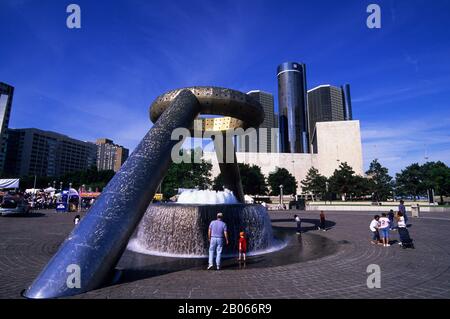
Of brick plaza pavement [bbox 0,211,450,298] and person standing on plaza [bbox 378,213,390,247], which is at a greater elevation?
person standing on plaza [bbox 378,213,390,247]

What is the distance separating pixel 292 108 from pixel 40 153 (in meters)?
149

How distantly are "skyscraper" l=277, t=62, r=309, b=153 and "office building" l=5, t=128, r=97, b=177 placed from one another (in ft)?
415

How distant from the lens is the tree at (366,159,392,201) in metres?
58.4

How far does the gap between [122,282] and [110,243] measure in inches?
34.6

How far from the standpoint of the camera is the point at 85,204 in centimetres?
4009

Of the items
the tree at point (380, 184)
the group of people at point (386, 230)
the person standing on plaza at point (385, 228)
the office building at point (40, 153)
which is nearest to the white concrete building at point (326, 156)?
the tree at point (380, 184)

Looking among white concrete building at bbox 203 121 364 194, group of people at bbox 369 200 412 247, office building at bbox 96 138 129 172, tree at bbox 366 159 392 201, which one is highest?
office building at bbox 96 138 129 172

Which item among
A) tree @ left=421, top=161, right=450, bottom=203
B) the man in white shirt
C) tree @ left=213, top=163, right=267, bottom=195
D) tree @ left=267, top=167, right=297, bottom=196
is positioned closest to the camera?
the man in white shirt

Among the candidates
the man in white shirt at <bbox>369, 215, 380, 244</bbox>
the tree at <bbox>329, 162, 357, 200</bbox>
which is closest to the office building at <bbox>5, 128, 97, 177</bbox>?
the tree at <bbox>329, 162, 357, 200</bbox>

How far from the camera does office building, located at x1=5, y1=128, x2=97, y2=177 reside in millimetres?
110812

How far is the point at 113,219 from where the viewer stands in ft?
19.1

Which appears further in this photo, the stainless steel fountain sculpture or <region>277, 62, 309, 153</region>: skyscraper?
<region>277, 62, 309, 153</region>: skyscraper

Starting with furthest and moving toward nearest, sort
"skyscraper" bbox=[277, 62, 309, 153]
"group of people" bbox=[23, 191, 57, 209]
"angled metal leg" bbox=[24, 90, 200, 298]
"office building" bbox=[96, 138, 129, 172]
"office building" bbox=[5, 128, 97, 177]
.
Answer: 1. "skyscraper" bbox=[277, 62, 309, 153]
2. "office building" bbox=[96, 138, 129, 172]
3. "office building" bbox=[5, 128, 97, 177]
4. "group of people" bbox=[23, 191, 57, 209]
5. "angled metal leg" bbox=[24, 90, 200, 298]

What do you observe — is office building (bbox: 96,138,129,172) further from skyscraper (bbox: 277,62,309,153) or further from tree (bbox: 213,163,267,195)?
tree (bbox: 213,163,267,195)
